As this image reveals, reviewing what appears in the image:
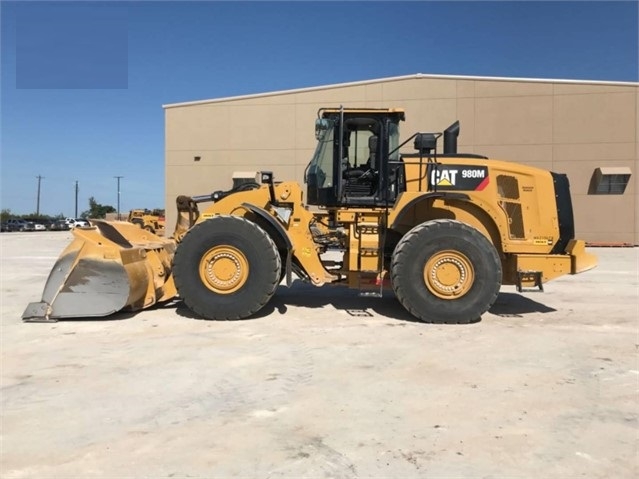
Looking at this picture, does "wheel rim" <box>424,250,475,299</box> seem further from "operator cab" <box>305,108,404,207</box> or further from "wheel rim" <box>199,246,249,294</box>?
"wheel rim" <box>199,246,249,294</box>

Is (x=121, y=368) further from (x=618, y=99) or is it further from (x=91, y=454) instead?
(x=618, y=99)

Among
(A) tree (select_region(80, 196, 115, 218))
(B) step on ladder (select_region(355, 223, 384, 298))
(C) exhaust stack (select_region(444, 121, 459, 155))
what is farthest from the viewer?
(A) tree (select_region(80, 196, 115, 218))

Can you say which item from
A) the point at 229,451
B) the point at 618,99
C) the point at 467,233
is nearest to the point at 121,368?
the point at 229,451

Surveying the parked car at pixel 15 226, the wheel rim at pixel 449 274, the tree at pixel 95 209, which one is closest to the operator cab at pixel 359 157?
the wheel rim at pixel 449 274

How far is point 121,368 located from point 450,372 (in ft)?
10.2

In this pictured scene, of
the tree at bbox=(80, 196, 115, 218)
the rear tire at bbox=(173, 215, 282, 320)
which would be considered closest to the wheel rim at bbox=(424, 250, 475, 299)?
the rear tire at bbox=(173, 215, 282, 320)

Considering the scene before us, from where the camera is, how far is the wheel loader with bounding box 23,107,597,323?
6898 mm

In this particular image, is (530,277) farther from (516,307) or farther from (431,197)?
(431,197)

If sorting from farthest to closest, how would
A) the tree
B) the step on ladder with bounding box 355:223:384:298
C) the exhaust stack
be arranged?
the tree
the exhaust stack
the step on ladder with bounding box 355:223:384:298

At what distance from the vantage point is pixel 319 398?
13.6ft

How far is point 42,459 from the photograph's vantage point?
10.4 feet

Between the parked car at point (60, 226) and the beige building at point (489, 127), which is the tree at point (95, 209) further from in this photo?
the beige building at point (489, 127)

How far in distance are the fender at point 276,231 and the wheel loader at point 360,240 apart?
19 millimetres

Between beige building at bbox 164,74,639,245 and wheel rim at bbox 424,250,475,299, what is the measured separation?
66.2ft
